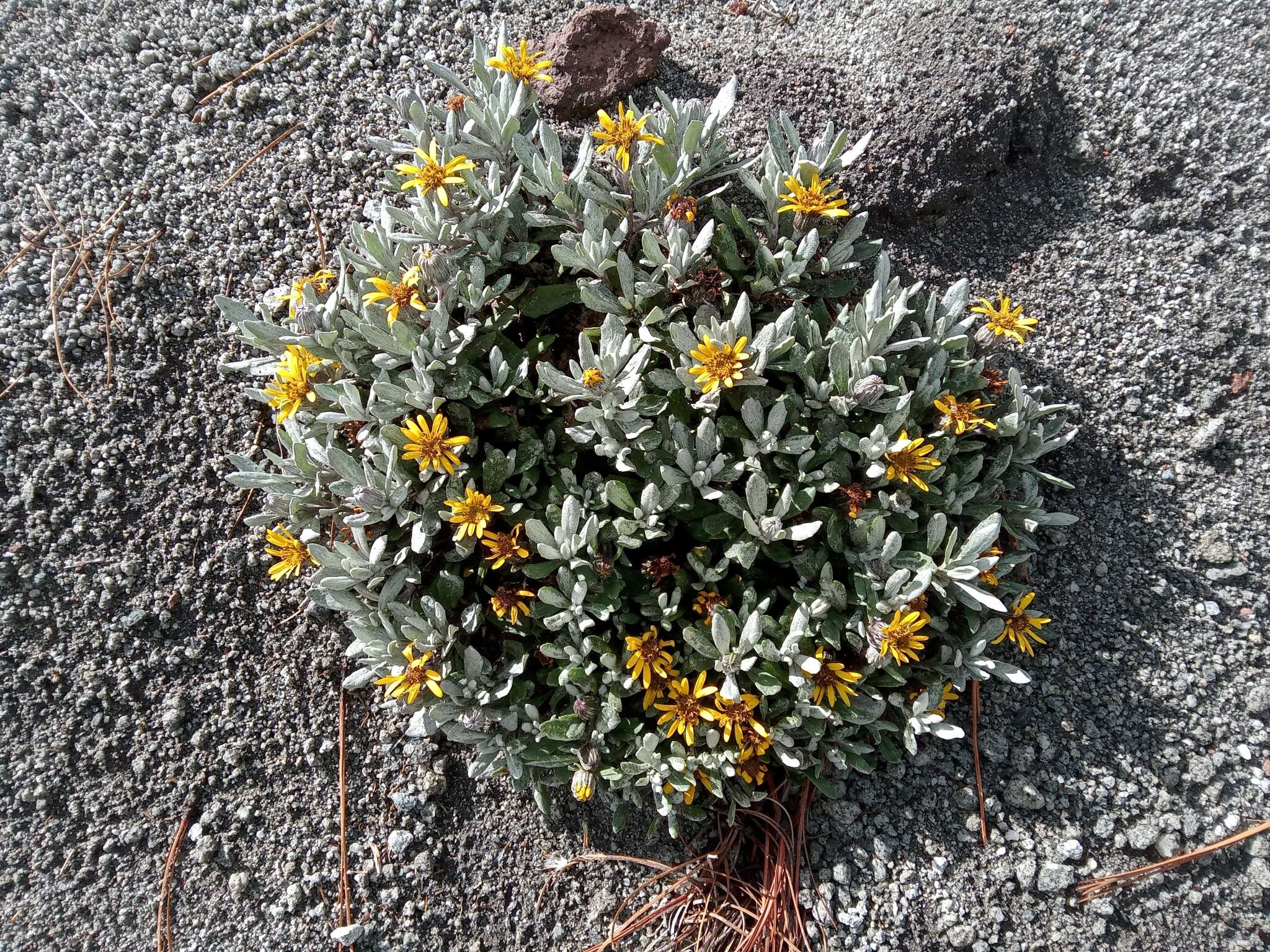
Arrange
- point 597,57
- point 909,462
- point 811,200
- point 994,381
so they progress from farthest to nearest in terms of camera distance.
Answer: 1. point 597,57
2. point 994,381
3. point 811,200
4. point 909,462

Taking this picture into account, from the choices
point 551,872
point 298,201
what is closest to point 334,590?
point 551,872

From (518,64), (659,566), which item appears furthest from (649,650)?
(518,64)

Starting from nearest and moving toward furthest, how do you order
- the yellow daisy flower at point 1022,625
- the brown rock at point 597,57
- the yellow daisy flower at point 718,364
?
1. the yellow daisy flower at point 718,364
2. the yellow daisy flower at point 1022,625
3. the brown rock at point 597,57

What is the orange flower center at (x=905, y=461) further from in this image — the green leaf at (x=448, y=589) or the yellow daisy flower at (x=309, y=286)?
the yellow daisy flower at (x=309, y=286)

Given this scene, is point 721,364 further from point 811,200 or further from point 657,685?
point 657,685

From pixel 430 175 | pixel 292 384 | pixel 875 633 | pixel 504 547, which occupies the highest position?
pixel 430 175

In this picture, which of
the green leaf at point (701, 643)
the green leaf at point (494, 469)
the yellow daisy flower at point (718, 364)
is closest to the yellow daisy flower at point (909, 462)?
the yellow daisy flower at point (718, 364)
